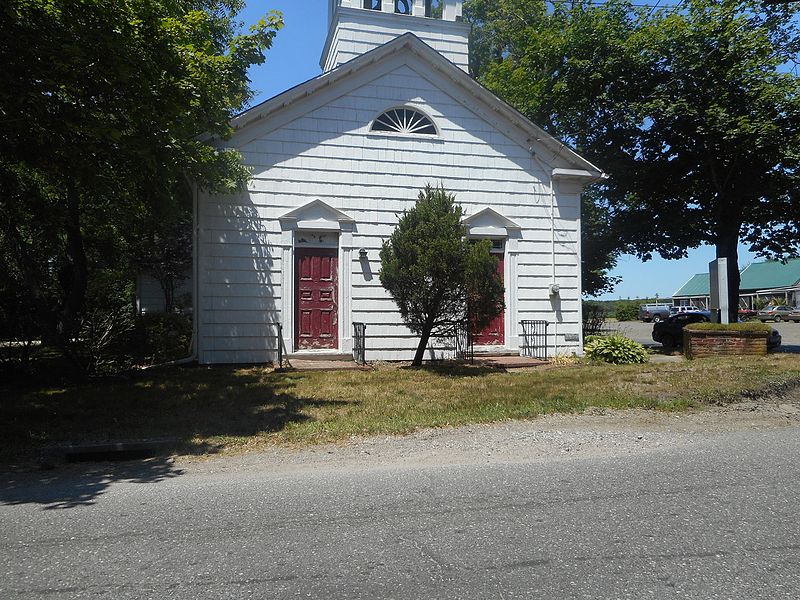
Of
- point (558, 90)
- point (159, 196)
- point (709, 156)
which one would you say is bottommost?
point (159, 196)

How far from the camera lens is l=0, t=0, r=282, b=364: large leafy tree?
693cm

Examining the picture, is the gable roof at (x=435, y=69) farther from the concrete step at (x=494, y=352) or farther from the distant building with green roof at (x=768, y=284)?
the distant building with green roof at (x=768, y=284)

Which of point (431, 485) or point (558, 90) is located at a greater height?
point (558, 90)

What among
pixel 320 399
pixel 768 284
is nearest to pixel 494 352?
pixel 320 399

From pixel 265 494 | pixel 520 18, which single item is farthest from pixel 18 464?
pixel 520 18

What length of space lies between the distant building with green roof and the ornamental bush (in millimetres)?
42774

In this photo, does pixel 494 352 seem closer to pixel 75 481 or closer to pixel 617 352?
pixel 617 352

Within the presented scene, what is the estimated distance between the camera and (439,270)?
10961 mm

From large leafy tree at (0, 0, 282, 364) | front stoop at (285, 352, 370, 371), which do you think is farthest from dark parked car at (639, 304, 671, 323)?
large leafy tree at (0, 0, 282, 364)

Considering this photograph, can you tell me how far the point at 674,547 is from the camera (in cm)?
388

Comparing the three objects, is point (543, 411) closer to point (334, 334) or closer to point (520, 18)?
point (334, 334)

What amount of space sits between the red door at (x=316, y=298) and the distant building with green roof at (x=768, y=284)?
46.8m

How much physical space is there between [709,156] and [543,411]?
42.6 feet

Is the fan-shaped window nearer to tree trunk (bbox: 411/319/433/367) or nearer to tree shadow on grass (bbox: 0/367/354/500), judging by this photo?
tree trunk (bbox: 411/319/433/367)
